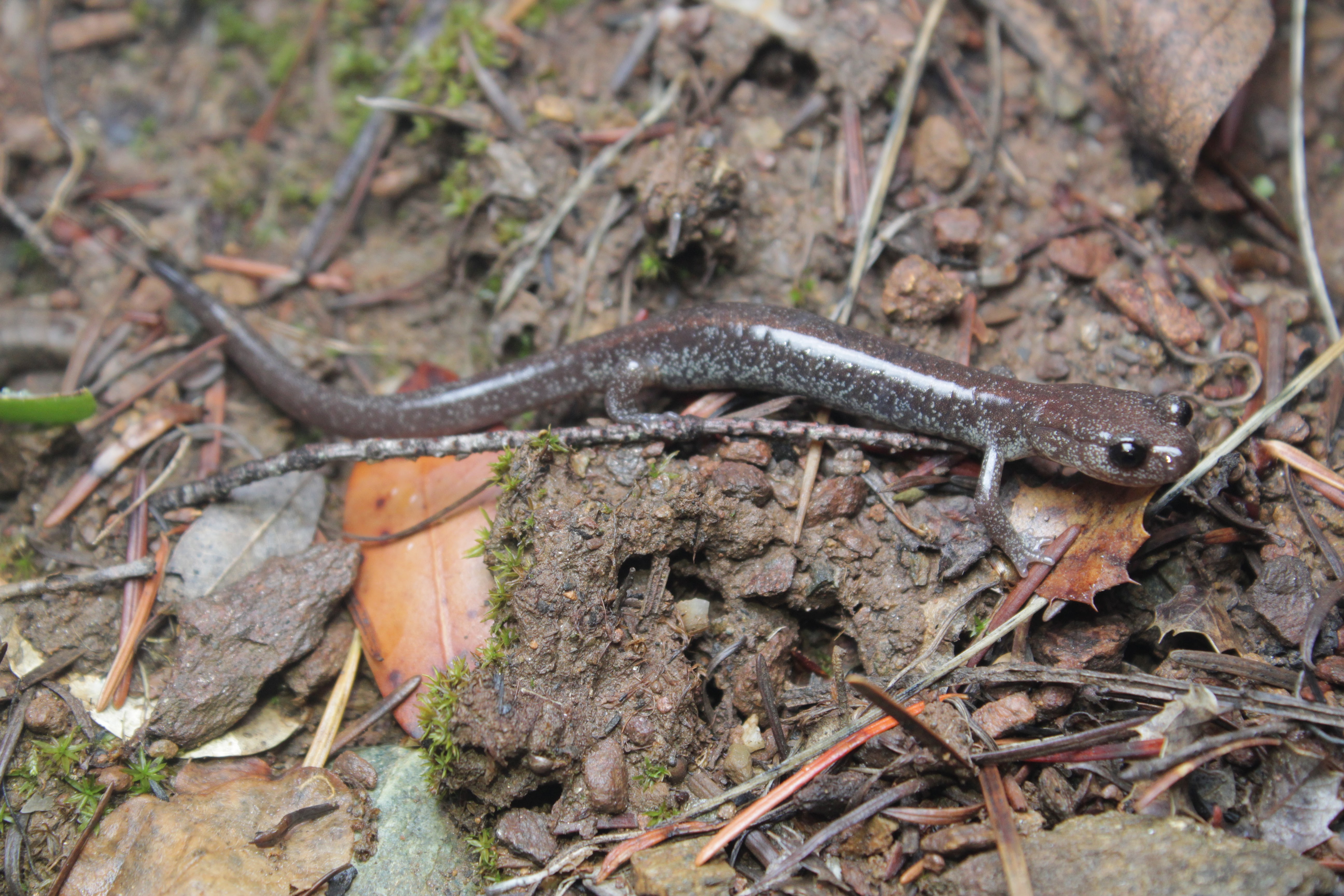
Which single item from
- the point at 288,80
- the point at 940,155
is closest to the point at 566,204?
the point at 940,155

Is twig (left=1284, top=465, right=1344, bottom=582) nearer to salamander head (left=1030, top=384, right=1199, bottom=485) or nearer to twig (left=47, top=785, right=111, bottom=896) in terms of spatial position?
salamander head (left=1030, top=384, right=1199, bottom=485)

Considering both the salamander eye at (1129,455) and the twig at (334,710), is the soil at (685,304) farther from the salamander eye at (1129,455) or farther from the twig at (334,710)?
the salamander eye at (1129,455)

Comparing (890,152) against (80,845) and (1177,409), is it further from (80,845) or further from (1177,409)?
(80,845)

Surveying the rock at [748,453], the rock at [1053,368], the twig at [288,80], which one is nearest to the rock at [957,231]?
the rock at [1053,368]

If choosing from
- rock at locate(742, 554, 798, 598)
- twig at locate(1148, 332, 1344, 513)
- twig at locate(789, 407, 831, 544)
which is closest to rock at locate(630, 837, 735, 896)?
rock at locate(742, 554, 798, 598)

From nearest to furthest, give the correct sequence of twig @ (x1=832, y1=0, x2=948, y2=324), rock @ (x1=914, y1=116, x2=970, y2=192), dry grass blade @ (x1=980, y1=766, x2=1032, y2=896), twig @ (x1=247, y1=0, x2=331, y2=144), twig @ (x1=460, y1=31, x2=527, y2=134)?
dry grass blade @ (x1=980, y1=766, x2=1032, y2=896) → twig @ (x1=832, y1=0, x2=948, y2=324) → rock @ (x1=914, y1=116, x2=970, y2=192) → twig @ (x1=460, y1=31, x2=527, y2=134) → twig @ (x1=247, y1=0, x2=331, y2=144)

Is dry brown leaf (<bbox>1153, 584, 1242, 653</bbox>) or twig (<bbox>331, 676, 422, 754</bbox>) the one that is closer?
dry brown leaf (<bbox>1153, 584, 1242, 653</bbox>)
